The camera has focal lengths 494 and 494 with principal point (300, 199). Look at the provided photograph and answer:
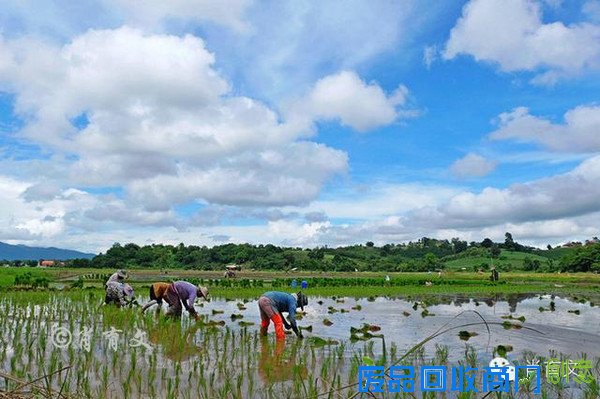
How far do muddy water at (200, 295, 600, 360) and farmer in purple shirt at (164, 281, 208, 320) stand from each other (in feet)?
5.61

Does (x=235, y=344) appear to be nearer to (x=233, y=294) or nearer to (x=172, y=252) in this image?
(x=233, y=294)

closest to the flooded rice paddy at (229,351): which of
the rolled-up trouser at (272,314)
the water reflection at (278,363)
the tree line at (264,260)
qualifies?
the water reflection at (278,363)

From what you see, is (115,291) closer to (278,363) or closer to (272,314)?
(272,314)

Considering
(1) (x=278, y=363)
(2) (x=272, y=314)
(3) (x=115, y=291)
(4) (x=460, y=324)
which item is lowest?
(4) (x=460, y=324)

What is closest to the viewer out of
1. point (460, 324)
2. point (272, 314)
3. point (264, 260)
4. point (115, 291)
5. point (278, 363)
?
point (278, 363)

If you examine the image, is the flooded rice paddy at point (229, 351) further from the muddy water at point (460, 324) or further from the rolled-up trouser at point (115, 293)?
the rolled-up trouser at point (115, 293)

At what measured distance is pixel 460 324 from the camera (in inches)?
605

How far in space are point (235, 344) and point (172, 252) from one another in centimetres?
7858

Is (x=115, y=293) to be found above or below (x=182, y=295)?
below

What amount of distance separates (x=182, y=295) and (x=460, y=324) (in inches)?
343

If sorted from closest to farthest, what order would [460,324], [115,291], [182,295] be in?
[182,295], [115,291], [460,324]

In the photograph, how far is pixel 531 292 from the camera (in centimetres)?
3120

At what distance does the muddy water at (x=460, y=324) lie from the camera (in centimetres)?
1070

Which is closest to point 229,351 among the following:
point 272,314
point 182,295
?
point 272,314
